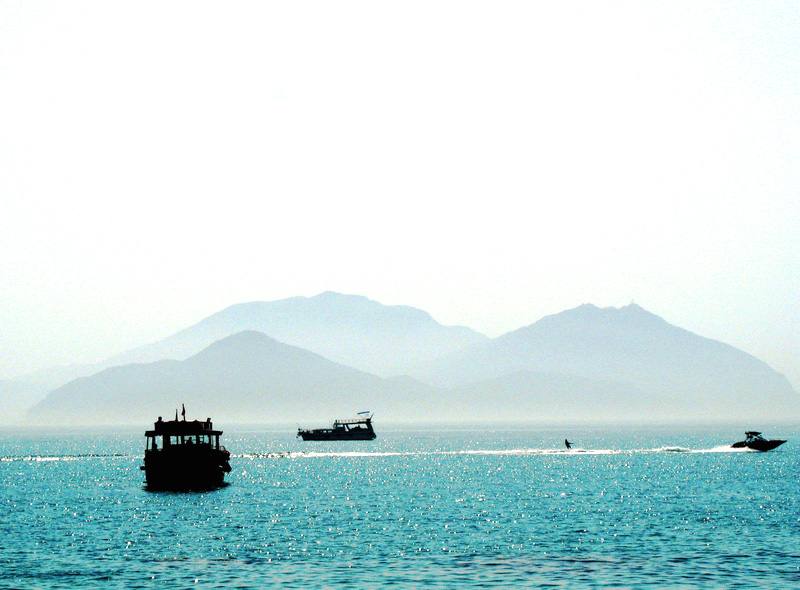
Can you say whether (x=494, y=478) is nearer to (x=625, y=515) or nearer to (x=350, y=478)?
(x=350, y=478)

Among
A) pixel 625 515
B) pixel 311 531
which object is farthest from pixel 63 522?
pixel 625 515

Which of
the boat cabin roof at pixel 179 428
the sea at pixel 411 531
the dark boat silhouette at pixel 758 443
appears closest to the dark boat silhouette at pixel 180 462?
the boat cabin roof at pixel 179 428

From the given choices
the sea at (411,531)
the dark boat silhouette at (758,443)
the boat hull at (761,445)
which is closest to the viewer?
the sea at (411,531)

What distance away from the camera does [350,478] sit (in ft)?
408

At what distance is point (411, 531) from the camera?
2753 inches

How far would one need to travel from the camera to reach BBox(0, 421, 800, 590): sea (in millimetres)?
→ 52312

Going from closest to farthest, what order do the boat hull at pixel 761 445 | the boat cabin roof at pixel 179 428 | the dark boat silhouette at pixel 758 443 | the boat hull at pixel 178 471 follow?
the boat hull at pixel 178 471 → the boat cabin roof at pixel 179 428 → the boat hull at pixel 761 445 → the dark boat silhouette at pixel 758 443

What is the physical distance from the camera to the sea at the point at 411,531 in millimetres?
52312

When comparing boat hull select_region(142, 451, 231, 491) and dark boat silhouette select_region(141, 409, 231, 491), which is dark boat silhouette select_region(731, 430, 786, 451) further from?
boat hull select_region(142, 451, 231, 491)

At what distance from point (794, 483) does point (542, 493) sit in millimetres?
30224

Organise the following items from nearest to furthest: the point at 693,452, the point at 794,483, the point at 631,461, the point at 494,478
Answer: the point at 794,483, the point at 494,478, the point at 631,461, the point at 693,452

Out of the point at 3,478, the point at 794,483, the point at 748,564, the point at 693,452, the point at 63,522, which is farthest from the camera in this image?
the point at 693,452

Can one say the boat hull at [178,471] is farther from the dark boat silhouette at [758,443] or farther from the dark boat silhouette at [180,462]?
the dark boat silhouette at [758,443]

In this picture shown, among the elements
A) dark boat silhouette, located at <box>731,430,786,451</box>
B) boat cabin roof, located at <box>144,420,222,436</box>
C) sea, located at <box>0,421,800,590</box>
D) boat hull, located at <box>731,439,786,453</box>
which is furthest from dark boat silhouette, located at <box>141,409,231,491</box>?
boat hull, located at <box>731,439,786,453</box>
